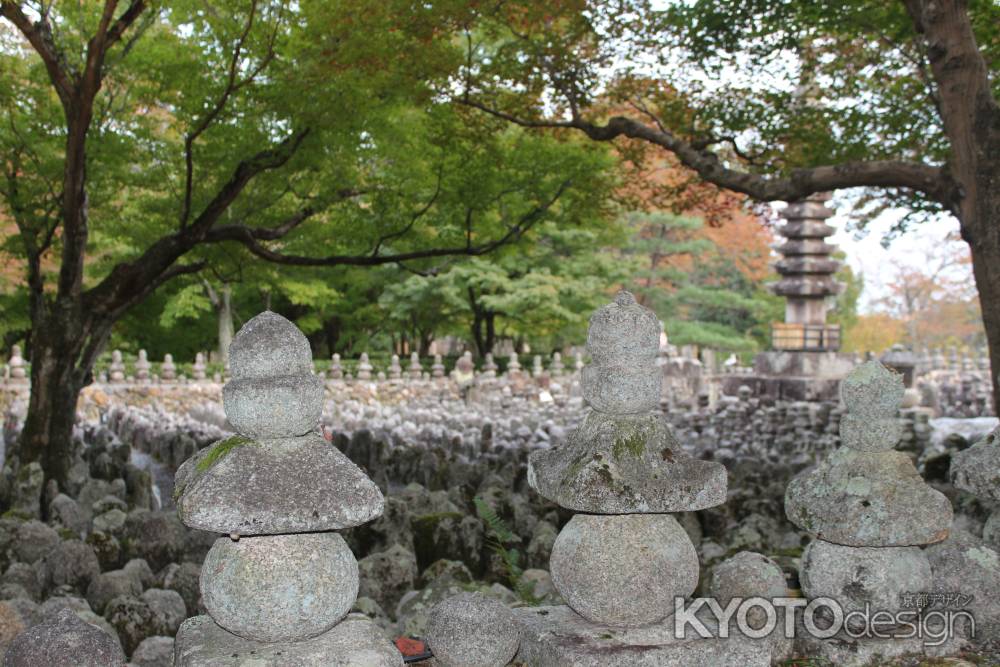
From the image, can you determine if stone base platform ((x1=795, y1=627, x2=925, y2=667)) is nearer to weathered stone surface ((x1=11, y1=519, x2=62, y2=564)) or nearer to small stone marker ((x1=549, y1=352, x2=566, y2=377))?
weathered stone surface ((x1=11, y1=519, x2=62, y2=564))

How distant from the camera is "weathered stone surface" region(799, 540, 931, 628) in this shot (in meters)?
3.51

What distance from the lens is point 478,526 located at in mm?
6438

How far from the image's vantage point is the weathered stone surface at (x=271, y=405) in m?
2.70

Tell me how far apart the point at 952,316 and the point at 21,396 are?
122ft

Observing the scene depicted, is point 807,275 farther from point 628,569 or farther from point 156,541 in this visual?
point 628,569

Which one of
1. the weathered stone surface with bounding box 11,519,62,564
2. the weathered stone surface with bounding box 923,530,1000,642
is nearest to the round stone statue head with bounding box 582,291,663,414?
the weathered stone surface with bounding box 923,530,1000,642

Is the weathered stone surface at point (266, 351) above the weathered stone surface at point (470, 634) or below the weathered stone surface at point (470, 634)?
above

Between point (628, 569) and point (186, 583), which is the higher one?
point (628, 569)

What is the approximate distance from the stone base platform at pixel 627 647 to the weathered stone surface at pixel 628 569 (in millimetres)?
58

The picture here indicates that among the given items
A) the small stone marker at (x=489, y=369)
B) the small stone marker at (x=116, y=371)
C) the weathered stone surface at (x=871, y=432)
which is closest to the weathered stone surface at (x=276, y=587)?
the weathered stone surface at (x=871, y=432)

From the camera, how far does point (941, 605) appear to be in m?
3.65

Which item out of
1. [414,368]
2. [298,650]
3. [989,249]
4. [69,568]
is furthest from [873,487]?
[414,368]

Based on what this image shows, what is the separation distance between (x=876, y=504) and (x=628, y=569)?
1.13 m

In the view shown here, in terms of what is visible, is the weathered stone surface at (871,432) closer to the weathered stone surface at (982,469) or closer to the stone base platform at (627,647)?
the weathered stone surface at (982,469)
